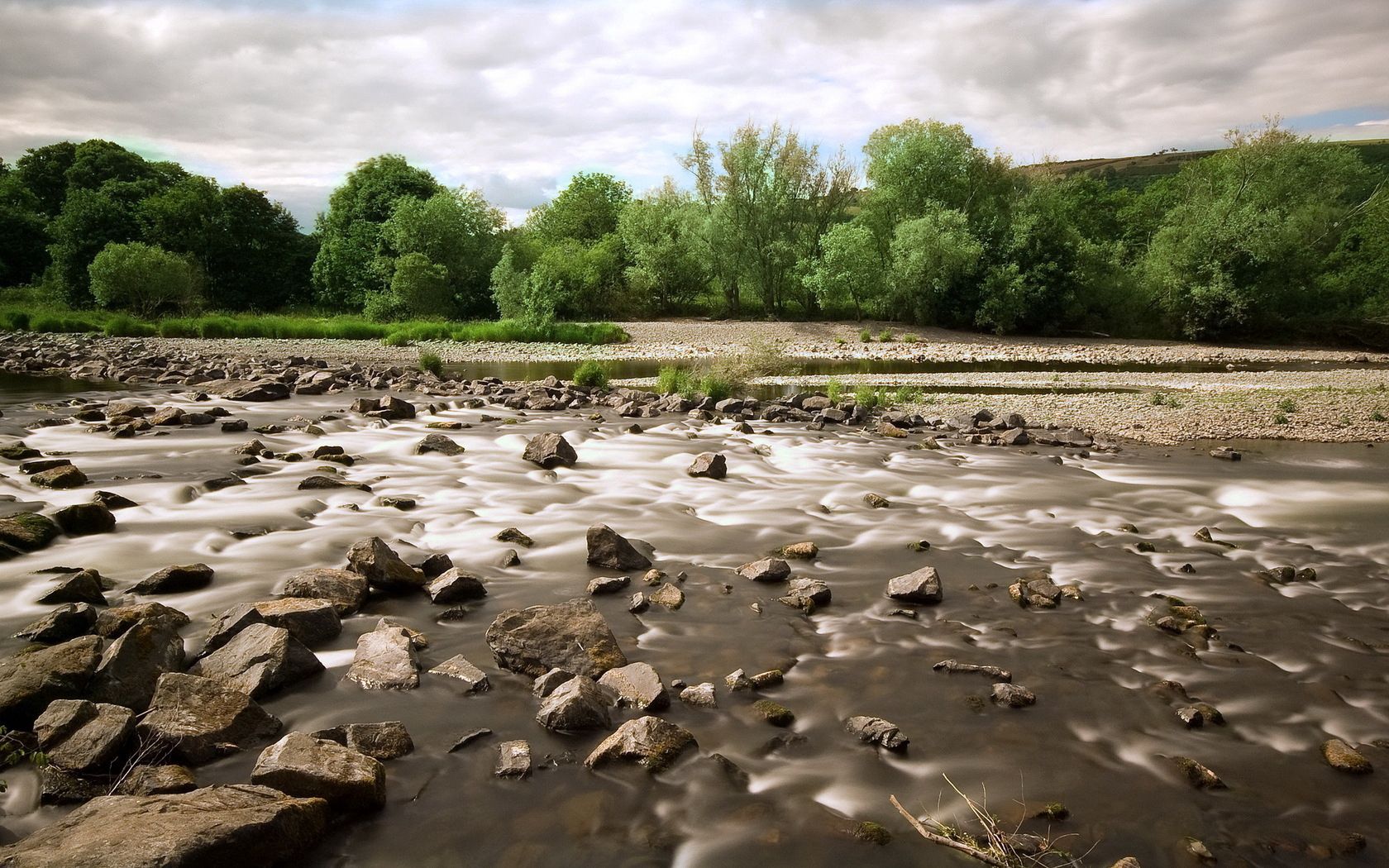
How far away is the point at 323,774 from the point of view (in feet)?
12.0

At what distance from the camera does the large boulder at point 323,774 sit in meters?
3.62

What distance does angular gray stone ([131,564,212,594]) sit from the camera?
6.32 metres

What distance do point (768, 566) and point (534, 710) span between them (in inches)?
120

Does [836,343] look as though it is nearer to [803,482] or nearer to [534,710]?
[803,482]

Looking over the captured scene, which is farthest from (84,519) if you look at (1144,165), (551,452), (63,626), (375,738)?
(1144,165)

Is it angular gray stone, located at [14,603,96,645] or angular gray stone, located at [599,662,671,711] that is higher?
angular gray stone, located at [14,603,96,645]

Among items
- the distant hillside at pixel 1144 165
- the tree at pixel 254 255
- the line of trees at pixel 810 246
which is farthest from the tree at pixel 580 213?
the distant hillside at pixel 1144 165

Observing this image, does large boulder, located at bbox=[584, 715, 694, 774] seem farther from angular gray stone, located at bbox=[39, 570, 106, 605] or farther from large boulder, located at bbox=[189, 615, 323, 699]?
angular gray stone, located at bbox=[39, 570, 106, 605]

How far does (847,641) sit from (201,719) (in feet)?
14.1

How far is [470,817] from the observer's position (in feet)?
12.3

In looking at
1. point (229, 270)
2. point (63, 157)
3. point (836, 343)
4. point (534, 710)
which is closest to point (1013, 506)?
point (534, 710)

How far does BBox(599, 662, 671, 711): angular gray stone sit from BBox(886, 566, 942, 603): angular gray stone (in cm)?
260

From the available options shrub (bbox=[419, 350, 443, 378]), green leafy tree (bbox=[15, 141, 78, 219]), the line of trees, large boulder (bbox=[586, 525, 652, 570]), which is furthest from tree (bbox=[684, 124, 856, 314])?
green leafy tree (bbox=[15, 141, 78, 219])

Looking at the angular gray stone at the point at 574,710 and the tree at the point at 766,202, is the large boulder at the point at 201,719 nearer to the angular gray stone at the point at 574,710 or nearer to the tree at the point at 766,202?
the angular gray stone at the point at 574,710
